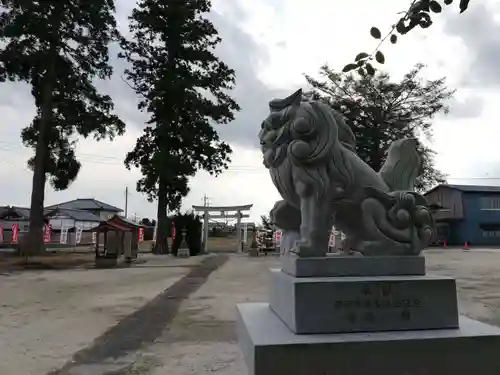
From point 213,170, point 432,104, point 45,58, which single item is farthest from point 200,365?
point 432,104

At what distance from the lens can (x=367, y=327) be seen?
230cm

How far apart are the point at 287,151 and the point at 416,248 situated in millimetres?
873

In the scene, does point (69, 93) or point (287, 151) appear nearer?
point (287, 151)

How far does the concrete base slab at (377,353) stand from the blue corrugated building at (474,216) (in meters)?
28.2

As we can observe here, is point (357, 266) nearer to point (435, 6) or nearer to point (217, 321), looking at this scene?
point (435, 6)

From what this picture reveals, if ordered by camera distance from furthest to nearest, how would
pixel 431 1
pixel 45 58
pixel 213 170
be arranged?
pixel 213 170 < pixel 45 58 < pixel 431 1

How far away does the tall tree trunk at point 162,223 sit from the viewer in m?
18.0

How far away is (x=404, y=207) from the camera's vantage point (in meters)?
2.65

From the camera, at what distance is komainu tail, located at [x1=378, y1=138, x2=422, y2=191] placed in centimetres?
284

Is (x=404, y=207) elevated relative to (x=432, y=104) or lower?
lower

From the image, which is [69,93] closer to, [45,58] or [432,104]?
[45,58]

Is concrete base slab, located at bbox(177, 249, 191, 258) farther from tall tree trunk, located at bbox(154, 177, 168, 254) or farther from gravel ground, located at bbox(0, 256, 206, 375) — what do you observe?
gravel ground, located at bbox(0, 256, 206, 375)

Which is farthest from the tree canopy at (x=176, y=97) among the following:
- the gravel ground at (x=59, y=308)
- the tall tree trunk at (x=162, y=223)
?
the gravel ground at (x=59, y=308)

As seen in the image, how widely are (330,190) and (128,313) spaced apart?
161 inches
